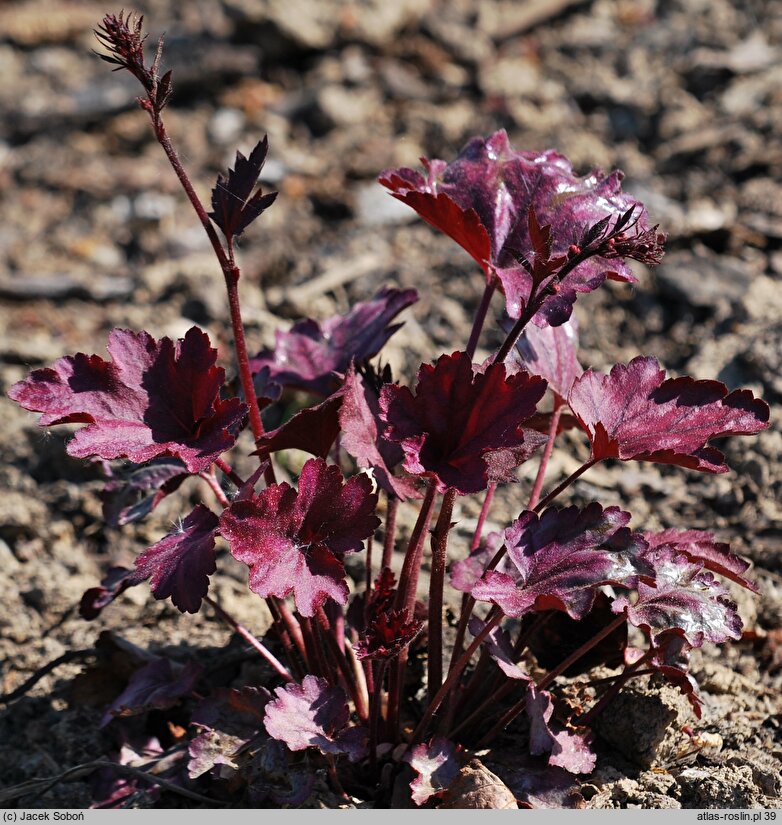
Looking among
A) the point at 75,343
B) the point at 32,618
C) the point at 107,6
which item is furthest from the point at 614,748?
the point at 107,6

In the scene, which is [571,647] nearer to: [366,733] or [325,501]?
[366,733]

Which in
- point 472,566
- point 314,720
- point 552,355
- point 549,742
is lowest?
point 549,742

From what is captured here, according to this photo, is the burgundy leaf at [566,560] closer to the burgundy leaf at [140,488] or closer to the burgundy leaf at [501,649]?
the burgundy leaf at [501,649]

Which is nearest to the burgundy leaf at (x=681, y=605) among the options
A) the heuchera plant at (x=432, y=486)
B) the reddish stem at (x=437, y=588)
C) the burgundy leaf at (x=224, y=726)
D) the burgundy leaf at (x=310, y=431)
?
the heuchera plant at (x=432, y=486)

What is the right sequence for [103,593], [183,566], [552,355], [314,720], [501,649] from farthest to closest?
1. [103,593]
2. [552,355]
3. [501,649]
4. [314,720]
5. [183,566]

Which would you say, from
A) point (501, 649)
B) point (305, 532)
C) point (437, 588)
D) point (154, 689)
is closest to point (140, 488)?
point (154, 689)

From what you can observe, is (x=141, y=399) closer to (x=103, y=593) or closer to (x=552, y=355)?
(x=103, y=593)
